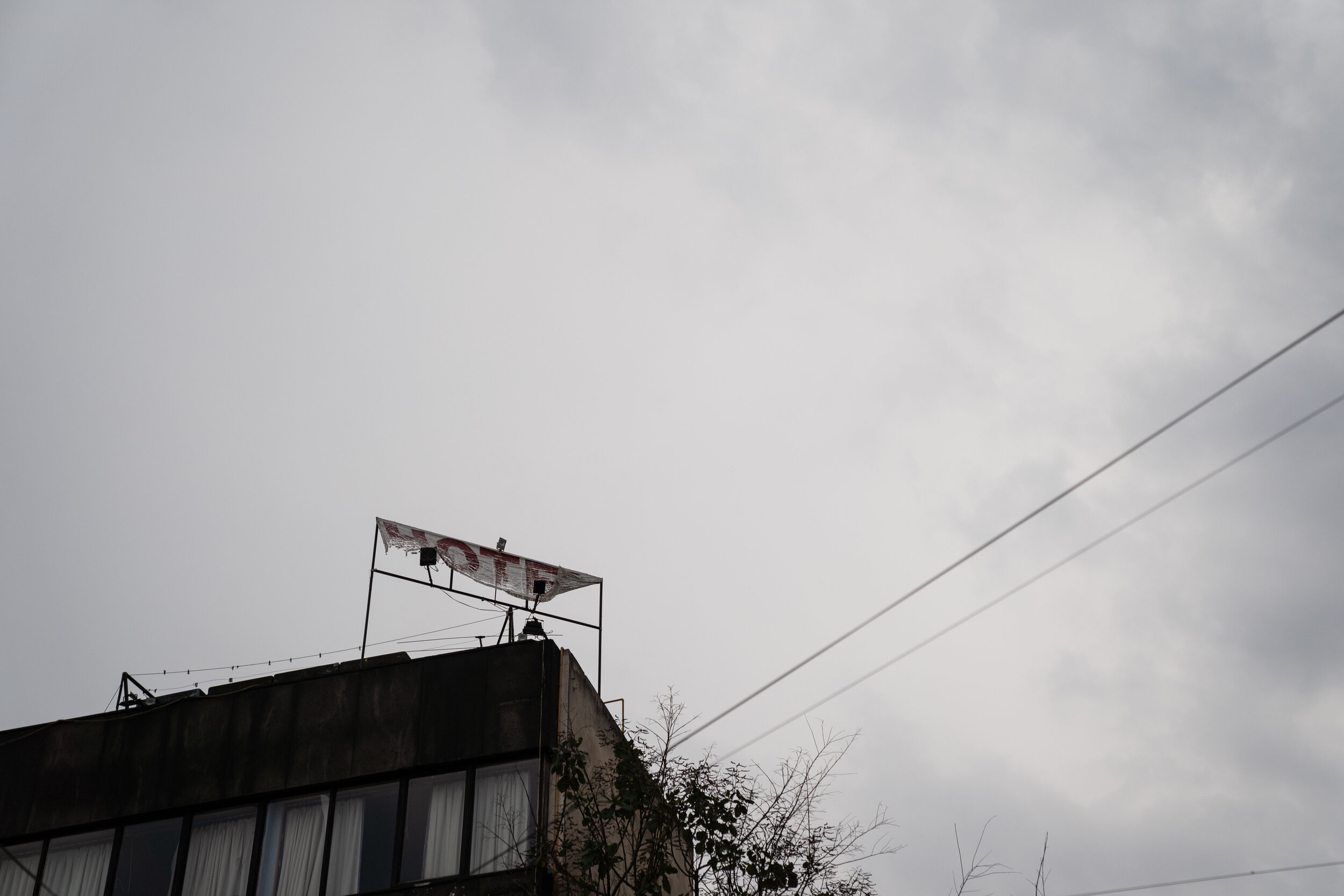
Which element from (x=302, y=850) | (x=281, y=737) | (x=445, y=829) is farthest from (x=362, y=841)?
(x=281, y=737)

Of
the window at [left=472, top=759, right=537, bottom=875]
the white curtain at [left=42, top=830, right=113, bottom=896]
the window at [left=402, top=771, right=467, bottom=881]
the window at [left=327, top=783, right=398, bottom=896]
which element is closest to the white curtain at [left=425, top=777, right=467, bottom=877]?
the window at [left=402, top=771, right=467, bottom=881]

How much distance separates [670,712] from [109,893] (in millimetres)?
10120

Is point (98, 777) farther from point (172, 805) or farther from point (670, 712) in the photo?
point (670, 712)

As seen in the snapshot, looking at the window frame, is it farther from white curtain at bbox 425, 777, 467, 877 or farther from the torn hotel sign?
the torn hotel sign

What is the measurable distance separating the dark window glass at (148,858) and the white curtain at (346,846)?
3.09 meters

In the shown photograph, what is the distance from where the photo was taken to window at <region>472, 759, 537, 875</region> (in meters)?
19.0

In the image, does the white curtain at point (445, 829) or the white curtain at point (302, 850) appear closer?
the white curtain at point (445, 829)

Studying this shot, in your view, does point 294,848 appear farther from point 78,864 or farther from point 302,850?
point 78,864

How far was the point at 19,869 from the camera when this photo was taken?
22.0m

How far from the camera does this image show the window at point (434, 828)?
63.7ft

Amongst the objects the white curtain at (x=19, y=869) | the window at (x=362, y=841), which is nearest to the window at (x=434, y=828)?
the window at (x=362, y=841)

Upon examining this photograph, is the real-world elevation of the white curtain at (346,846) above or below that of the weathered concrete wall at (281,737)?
below

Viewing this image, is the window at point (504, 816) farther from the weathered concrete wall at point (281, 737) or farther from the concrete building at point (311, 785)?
the weathered concrete wall at point (281, 737)

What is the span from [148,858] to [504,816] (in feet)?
22.4
